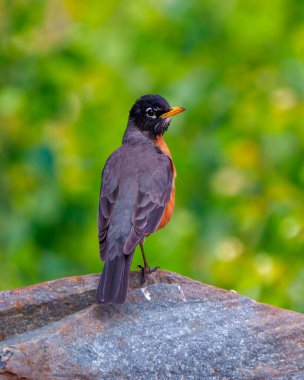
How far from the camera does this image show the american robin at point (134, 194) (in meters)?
6.49

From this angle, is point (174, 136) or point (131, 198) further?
point (174, 136)

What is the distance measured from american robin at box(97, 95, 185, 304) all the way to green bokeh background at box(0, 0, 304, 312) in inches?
39.2

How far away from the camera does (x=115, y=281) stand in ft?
20.3

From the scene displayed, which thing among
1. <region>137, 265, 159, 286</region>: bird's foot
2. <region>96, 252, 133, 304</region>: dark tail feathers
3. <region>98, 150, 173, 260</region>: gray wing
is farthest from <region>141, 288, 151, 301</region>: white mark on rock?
<region>137, 265, 159, 286</region>: bird's foot

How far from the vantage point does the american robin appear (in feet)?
21.3

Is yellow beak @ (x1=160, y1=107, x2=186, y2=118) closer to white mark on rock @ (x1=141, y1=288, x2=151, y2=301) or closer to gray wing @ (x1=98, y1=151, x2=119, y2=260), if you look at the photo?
gray wing @ (x1=98, y1=151, x2=119, y2=260)

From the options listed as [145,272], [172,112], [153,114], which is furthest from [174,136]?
[145,272]

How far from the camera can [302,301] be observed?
7770 millimetres

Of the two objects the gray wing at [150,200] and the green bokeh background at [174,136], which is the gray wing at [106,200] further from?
the green bokeh background at [174,136]

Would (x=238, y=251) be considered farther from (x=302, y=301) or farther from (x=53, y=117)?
(x=53, y=117)


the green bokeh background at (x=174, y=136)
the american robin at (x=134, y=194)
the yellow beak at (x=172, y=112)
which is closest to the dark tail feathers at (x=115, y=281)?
the american robin at (x=134, y=194)

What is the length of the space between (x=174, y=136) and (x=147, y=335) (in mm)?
3986

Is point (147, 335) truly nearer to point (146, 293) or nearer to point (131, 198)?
point (146, 293)

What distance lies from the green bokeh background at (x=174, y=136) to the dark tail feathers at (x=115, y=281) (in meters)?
2.05
